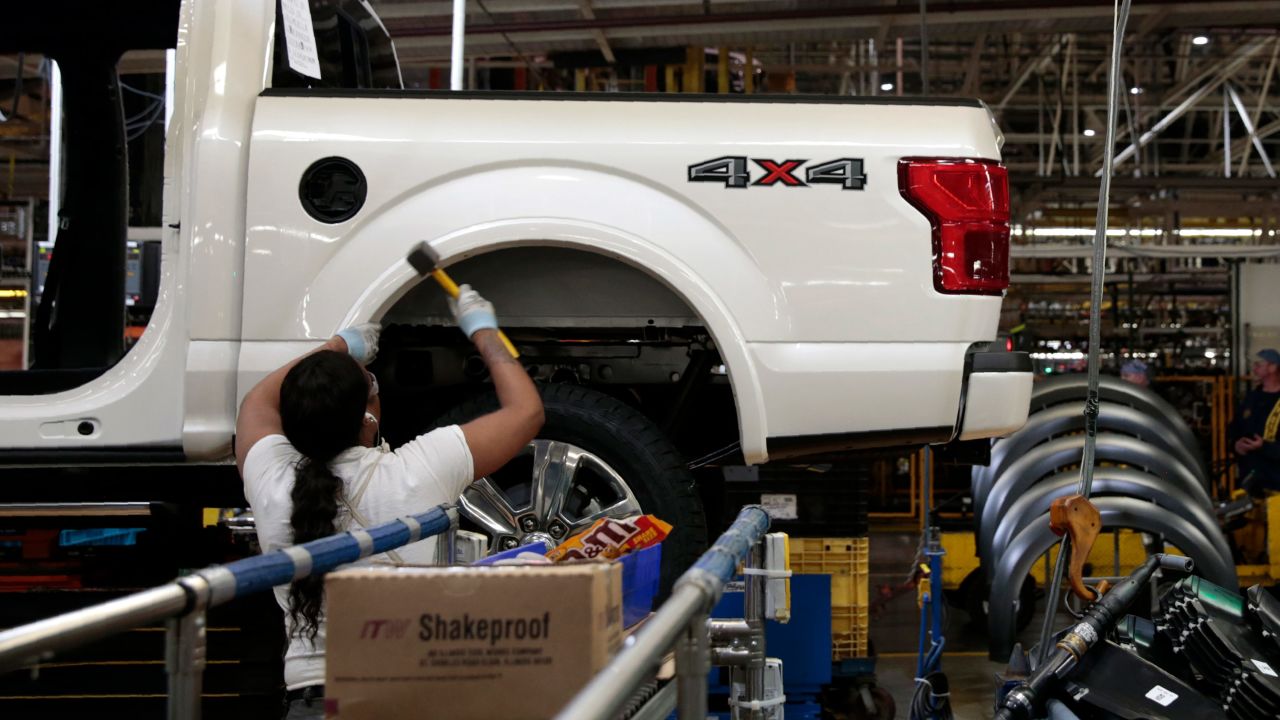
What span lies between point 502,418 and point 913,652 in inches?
214

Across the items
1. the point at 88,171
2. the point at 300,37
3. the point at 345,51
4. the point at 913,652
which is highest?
the point at 345,51

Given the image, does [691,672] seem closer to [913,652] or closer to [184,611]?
[184,611]

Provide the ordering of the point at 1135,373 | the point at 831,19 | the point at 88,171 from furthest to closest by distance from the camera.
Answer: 1. the point at 1135,373
2. the point at 831,19
3. the point at 88,171

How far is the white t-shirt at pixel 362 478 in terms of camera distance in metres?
2.31

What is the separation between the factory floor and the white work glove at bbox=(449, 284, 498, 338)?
12.7 ft

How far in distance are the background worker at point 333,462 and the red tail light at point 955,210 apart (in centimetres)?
118

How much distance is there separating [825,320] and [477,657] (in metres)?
1.70

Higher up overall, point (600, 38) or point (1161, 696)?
point (600, 38)

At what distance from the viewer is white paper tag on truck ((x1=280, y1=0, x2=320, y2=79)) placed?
11.2 ft

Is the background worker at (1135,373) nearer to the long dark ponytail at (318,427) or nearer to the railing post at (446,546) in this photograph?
the railing post at (446,546)

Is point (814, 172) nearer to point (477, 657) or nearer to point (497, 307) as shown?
point (497, 307)

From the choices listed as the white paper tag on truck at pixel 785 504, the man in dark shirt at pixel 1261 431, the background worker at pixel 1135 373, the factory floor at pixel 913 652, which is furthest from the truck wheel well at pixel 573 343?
the man in dark shirt at pixel 1261 431

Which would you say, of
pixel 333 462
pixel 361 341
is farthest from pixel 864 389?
pixel 333 462

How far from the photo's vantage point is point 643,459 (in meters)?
3.20
